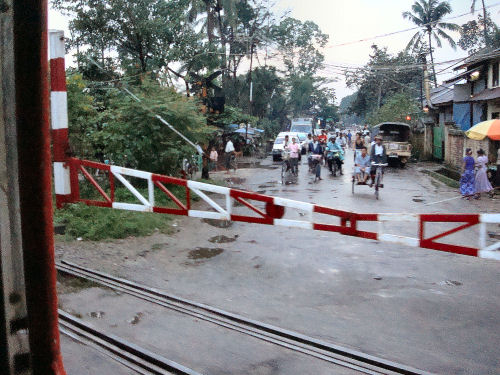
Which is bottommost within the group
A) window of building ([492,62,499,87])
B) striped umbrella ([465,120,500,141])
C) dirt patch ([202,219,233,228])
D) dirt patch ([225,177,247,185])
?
dirt patch ([202,219,233,228])

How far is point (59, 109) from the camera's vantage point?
22.9ft

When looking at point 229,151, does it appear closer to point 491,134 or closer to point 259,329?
point 491,134

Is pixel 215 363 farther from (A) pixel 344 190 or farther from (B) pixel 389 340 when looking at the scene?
(A) pixel 344 190

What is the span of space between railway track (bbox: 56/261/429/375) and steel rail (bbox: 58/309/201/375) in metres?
0.95

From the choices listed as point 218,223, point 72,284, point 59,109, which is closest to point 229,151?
point 218,223

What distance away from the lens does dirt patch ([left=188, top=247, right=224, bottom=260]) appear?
7710 mm

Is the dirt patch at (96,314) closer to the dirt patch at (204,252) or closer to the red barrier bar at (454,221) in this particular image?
the dirt patch at (204,252)

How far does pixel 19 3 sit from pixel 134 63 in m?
21.6

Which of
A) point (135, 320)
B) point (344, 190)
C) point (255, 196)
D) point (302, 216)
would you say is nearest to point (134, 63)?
point (344, 190)

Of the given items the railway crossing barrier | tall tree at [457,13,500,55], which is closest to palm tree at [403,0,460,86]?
tall tree at [457,13,500,55]

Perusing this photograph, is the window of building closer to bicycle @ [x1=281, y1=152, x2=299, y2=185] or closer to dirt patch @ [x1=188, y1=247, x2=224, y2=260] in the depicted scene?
bicycle @ [x1=281, y1=152, x2=299, y2=185]

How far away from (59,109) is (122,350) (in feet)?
13.7

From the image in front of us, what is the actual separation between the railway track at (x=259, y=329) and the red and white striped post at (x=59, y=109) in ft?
6.20

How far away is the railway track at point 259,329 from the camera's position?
13.0 feet
